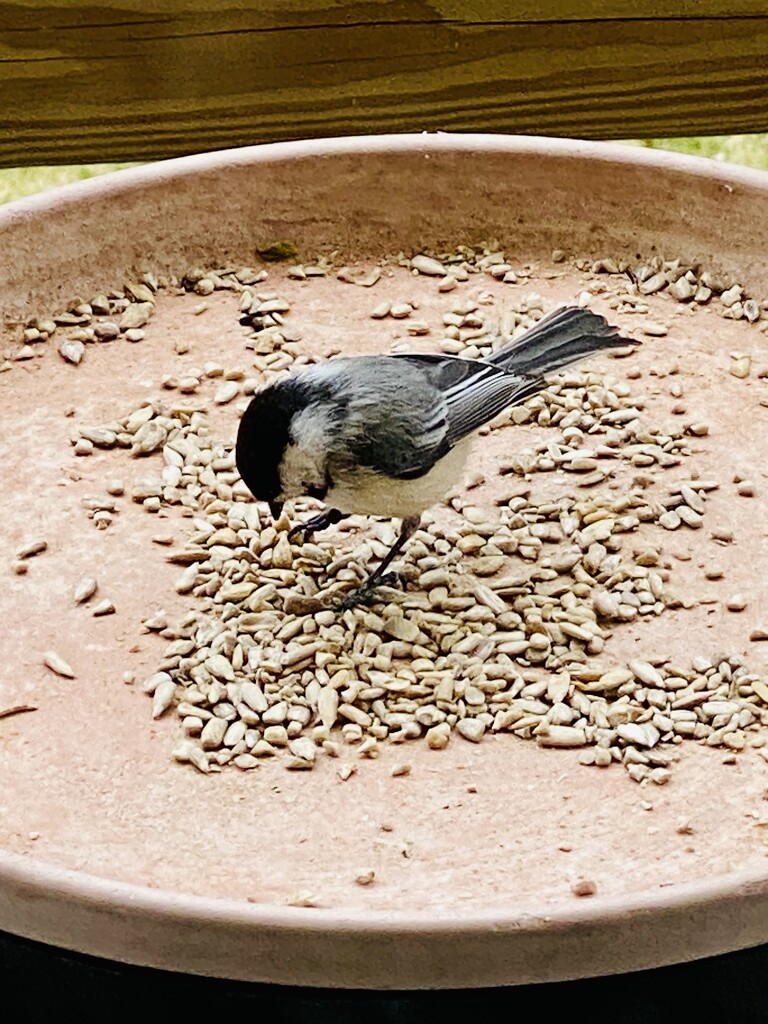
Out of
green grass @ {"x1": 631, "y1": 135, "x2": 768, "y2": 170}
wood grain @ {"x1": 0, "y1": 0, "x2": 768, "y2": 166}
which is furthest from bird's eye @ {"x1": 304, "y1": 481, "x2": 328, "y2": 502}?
green grass @ {"x1": 631, "y1": 135, "x2": 768, "y2": 170}

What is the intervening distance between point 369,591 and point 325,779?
A: 0.27 metres

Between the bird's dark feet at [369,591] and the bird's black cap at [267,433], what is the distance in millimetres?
170

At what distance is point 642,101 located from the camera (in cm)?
251

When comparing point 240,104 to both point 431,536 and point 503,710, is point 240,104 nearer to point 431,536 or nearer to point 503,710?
point 431,536

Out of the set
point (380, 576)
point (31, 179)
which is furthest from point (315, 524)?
point (31, 179)

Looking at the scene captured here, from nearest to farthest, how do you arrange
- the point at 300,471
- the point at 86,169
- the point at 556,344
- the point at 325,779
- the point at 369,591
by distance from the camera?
the point at 325,779, the point at 300,471, the point at 369,591, the point at 556,344, the point at 86,169

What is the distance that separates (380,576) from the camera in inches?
66.2

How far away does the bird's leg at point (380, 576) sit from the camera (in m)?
1.65

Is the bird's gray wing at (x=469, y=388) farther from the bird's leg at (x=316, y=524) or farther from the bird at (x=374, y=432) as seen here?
the bird's leg at (x=316, y=524)

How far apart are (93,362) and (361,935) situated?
1150 millimetres

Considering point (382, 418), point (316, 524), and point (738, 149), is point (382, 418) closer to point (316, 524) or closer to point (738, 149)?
point (316, 524)

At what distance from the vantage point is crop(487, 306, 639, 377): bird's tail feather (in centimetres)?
176

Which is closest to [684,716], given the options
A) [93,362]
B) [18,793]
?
[18,793]

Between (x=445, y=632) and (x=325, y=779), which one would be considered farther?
(x=445, y=632)
